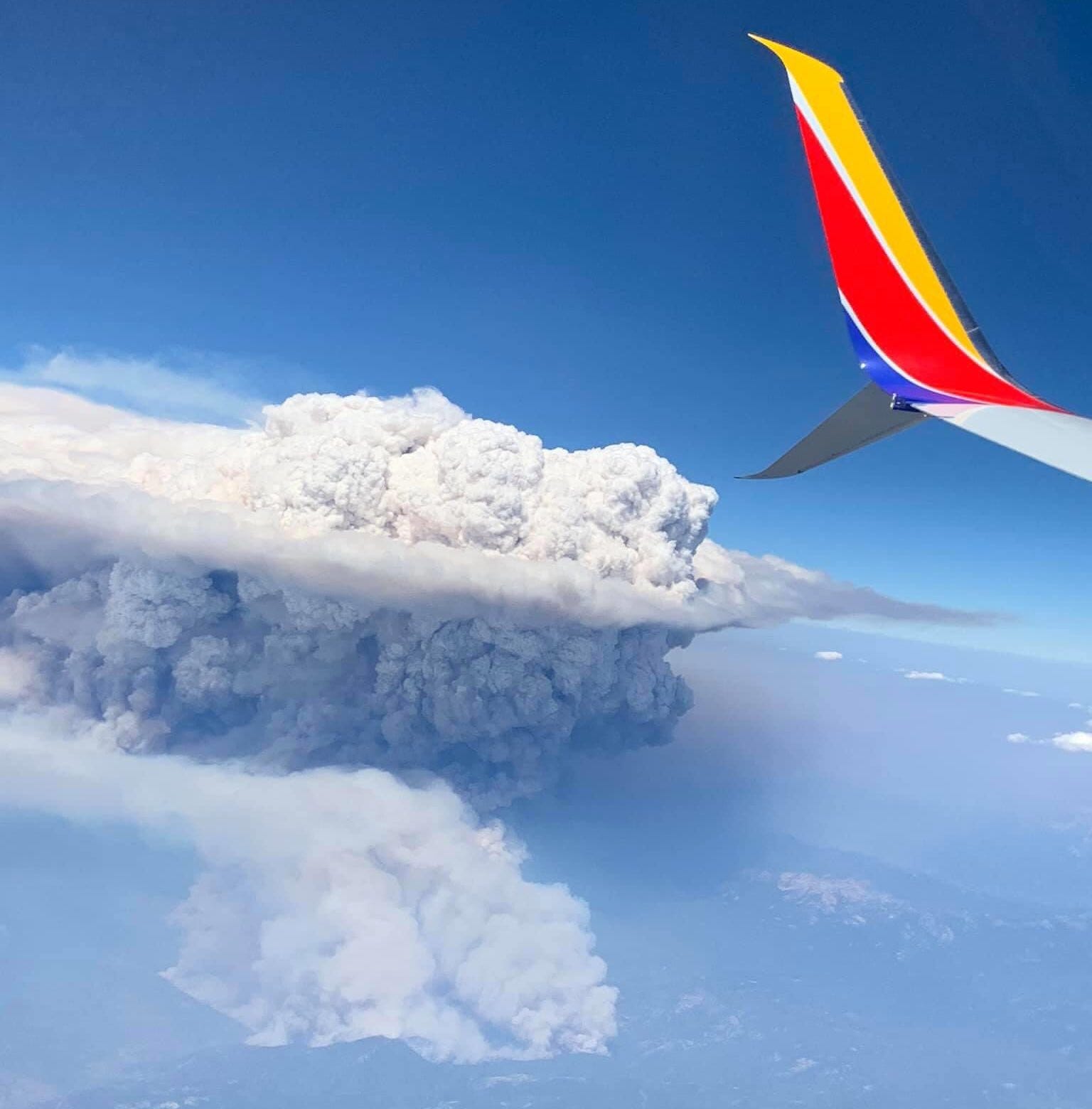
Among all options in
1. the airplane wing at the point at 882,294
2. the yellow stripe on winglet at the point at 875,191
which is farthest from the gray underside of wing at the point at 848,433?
the yellow stripe on winglet at the point at 875,191

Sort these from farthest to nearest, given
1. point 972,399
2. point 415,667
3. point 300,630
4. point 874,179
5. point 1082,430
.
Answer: point 415,667
point 300,630
point 874,179
point 972,399
point 1082,430

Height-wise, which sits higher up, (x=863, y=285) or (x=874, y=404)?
(x=863, y=285)

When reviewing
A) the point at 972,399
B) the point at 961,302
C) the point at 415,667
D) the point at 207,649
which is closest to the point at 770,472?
the point at 972,399

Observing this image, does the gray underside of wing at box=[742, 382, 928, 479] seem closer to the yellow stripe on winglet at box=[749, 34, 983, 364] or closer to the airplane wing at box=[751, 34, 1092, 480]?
the airplane wing at box=[751, 34, 1092, 480]

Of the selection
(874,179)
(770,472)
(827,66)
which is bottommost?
(770,472)

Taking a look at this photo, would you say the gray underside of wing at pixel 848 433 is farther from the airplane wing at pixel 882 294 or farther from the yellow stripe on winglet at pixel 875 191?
the yellow stripe on winglet at pixel 875 191

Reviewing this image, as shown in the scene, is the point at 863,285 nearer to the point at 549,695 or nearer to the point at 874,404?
the point at 874,404

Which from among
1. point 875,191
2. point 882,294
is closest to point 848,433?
point 882,294

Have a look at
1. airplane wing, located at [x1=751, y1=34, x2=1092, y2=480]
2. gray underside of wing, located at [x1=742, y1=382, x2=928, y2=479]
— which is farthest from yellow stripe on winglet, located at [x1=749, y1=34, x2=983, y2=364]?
gray underside of wing, located at [x1=742, y1=382, x2=928, y2=479]
